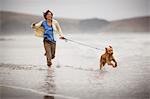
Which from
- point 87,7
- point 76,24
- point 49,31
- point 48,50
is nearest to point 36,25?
point 49,31

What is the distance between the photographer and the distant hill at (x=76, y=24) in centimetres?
349

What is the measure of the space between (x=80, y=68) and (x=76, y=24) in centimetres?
48

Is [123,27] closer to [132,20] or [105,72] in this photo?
[132,20]

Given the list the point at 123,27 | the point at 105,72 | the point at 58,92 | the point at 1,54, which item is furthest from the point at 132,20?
the point at 1,54

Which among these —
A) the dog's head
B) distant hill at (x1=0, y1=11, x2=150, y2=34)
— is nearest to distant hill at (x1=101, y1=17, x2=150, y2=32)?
distant hill at (x1=0, y1=11, x2=150, y2=34)

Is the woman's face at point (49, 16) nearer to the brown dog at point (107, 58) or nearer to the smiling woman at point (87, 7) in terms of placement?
the smiling woman at point (87, 7)

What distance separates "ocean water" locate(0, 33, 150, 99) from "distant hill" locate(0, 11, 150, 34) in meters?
0.06

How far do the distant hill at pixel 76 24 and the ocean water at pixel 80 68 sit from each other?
64 millimetres

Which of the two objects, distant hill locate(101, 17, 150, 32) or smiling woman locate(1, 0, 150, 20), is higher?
smiling woman locate(1, 0, 150, 20)

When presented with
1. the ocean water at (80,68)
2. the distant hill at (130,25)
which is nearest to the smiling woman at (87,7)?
the distant hill at (130,25)

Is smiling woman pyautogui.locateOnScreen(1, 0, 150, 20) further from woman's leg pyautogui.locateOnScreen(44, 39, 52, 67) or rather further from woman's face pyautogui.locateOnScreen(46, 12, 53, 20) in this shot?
woman's leg pyautogui.locateOnScreen(44, 39, 52, 67)

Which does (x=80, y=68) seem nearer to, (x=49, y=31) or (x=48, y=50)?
(x=48, y=50)

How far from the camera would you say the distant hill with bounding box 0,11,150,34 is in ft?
11.4

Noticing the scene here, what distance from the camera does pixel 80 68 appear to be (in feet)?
11.4
